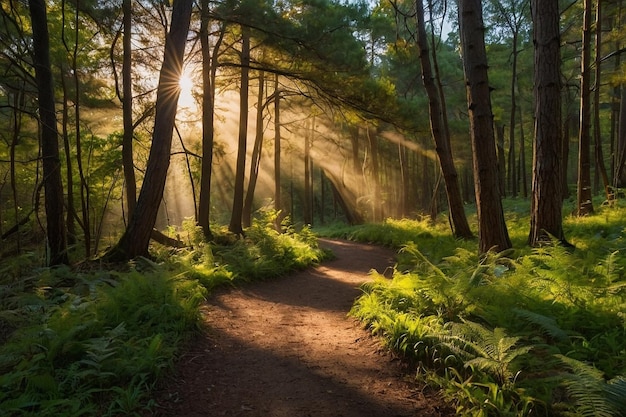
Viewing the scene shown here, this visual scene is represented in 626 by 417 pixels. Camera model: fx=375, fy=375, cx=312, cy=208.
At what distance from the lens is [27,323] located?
446cm

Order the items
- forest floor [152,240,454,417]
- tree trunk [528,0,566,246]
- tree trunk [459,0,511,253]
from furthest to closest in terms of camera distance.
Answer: tree trunk [459,0,511,253] < tree trunk [528,0,566,246] < forest floor [152,240,454,417]

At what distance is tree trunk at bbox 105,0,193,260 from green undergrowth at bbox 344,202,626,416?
4.57 meters

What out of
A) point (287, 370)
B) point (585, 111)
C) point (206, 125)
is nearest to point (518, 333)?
point (287, 370)

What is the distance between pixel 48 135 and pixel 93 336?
565 centimetres

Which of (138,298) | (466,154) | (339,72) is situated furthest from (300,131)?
(138,298)

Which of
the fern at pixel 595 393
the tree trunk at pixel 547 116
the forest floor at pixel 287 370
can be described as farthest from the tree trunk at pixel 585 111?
the fern at pixel 595 393

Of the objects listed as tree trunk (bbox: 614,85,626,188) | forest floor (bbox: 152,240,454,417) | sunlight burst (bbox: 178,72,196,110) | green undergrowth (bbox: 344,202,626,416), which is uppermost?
sunlight burst (bbox: 178,72,196,110)

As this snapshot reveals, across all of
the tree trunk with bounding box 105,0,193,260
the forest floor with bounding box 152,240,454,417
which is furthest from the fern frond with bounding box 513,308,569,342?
the tree trunk with bounding box 105,0,193,260

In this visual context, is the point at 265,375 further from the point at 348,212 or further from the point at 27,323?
the point at 348,212

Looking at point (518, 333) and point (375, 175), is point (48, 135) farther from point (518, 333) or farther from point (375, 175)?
point (375, 175)

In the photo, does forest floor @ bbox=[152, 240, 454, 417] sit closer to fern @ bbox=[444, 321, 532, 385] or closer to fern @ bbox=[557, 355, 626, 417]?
fern @ bbox=[444, 321, 532, 385]

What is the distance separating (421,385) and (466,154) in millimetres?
21360

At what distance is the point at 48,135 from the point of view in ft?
25.2

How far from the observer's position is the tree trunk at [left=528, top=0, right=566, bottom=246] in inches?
248
